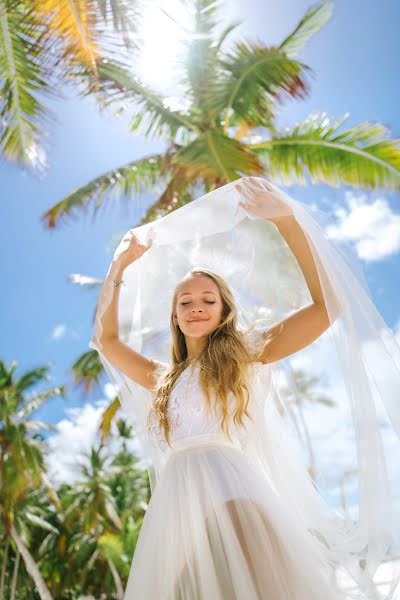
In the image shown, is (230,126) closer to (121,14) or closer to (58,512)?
(121,14)

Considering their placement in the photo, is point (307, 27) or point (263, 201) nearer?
point (263, 201)

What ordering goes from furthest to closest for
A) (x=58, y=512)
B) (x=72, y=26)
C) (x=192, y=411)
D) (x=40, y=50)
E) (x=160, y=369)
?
1. (x=58, y=512)
2. (x=40, y=50)
3. (x=72, y=26)
4. (x=160, y=369)
5. (x=192, y=411)

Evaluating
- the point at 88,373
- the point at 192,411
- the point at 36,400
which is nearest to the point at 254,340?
the point at 192,411

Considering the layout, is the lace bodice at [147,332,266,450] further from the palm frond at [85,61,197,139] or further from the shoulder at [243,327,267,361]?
the palm frond at [85,61,197,139]

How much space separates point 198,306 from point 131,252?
63 centimetres

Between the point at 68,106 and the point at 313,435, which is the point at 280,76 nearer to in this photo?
the point at 68,106

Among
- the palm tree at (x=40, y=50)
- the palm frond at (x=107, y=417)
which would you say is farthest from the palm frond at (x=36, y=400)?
the palm tree at (x=40, y=50)

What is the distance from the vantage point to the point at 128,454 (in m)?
33.2

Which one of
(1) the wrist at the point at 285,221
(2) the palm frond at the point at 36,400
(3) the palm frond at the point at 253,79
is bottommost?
(1) the wrist at the point at 285,221

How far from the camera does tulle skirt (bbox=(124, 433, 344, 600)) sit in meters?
2.58

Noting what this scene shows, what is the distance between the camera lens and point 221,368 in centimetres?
329

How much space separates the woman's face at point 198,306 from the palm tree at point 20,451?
18286mm

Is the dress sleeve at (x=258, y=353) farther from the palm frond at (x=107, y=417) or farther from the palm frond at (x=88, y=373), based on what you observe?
the palm frond at (x=88, y=373)

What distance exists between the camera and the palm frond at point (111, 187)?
11203 mm
